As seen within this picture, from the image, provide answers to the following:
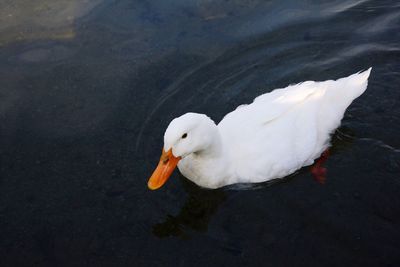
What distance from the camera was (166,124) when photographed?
19.2ft

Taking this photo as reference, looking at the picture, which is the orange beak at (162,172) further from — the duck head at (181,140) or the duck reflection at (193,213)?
the duck reflection at (193,213)

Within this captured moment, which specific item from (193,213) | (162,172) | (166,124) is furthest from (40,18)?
(193,213)

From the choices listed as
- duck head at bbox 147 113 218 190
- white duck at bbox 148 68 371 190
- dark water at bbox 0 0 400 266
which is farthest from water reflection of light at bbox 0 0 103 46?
duck head at bbox 147 113 218 190

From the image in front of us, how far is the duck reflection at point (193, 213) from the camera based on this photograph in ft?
15.4

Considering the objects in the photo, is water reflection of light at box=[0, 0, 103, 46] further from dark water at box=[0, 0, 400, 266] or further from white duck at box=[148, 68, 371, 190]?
white duck at box=[148, 68, 371, 190]

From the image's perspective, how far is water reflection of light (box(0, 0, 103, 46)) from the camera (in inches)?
278

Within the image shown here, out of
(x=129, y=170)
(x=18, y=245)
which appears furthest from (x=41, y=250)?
(x=129, y=170)

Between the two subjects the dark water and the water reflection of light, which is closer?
the dark water

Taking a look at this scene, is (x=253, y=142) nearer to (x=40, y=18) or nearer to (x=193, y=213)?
(x=193, y=213)

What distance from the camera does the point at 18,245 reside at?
186 inches

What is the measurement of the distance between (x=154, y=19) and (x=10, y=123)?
248 cm

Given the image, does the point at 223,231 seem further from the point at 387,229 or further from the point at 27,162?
the point at 27,162

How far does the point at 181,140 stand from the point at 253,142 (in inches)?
30.6

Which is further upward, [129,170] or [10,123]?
[10,123]
